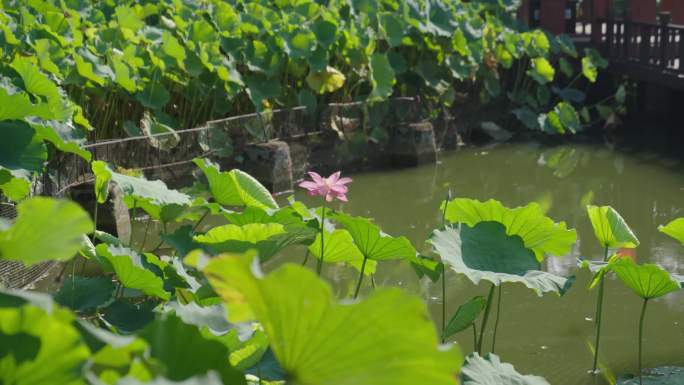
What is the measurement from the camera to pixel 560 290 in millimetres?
2398

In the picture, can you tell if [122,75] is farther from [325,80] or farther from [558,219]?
[558,219]

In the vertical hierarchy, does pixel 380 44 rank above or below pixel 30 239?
below

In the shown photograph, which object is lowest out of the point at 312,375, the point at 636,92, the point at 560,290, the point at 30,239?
the point at 636,92

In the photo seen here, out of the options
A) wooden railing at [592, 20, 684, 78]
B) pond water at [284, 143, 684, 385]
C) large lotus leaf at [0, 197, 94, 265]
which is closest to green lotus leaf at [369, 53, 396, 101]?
pond water at [284, 143, 684, 385]

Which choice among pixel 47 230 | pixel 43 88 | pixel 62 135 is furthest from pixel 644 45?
pixel 47 230

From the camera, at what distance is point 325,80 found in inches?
287

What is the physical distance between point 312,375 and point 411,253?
4.27 ft

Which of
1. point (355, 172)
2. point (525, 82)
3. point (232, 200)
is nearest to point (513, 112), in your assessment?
point (525, 82)

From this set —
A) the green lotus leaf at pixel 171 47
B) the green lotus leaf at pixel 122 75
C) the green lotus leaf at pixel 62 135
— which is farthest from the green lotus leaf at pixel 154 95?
the green lotus leaf at pixel 62 135

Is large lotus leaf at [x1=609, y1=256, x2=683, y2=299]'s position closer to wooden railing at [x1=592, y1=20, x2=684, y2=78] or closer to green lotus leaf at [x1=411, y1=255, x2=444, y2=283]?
green lotus leaf at [x1=411, y1=255, x2=444, y2=283]

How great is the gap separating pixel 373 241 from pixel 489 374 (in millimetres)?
461

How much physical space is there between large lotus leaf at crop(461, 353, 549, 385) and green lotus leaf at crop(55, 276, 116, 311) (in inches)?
29.1

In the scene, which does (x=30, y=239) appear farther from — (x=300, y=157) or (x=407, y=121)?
(x=407, y=121)

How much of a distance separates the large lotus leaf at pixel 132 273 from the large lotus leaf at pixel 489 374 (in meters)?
0.62
